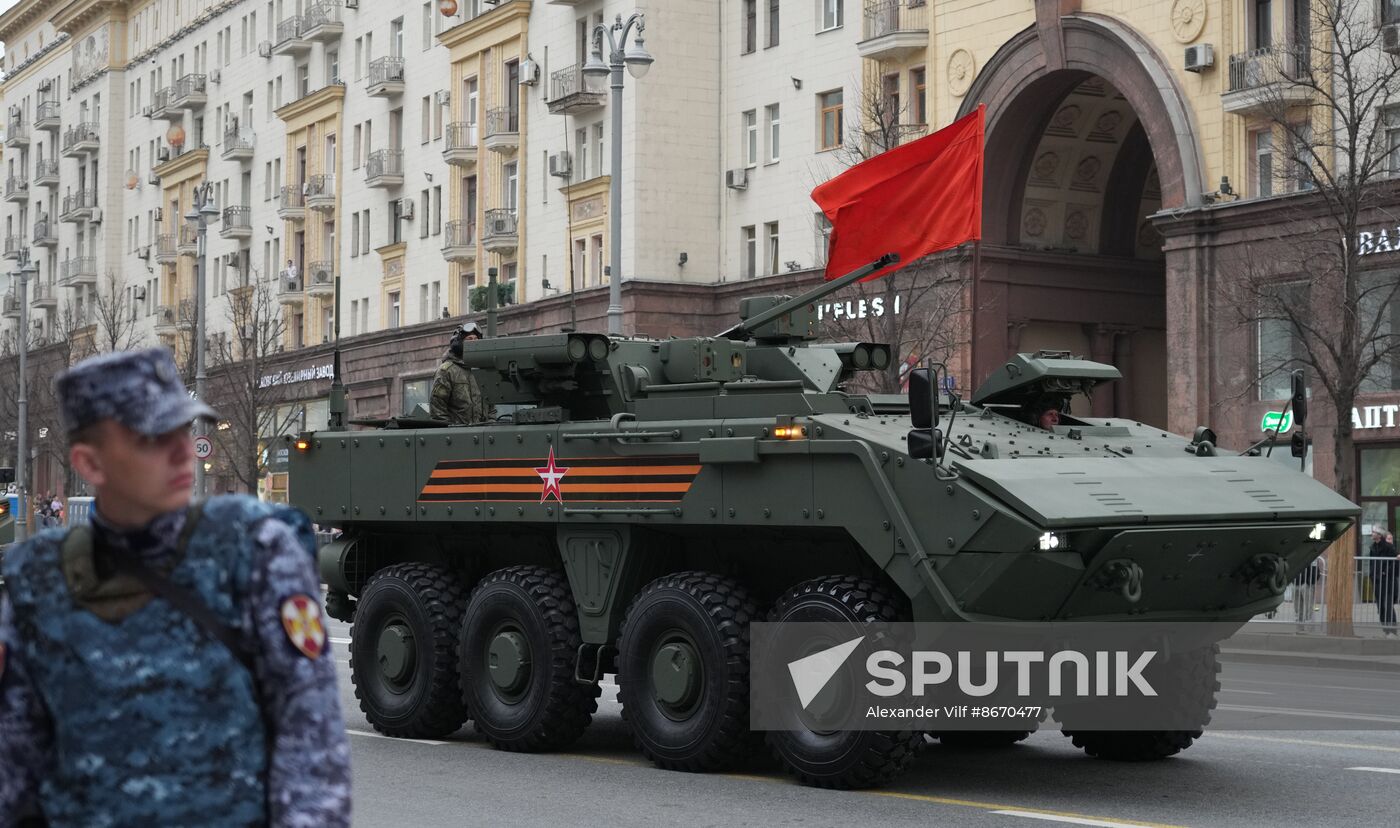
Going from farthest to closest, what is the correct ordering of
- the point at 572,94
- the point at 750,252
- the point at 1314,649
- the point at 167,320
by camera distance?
the point at 167,320
the point at 572,94
the point at 750,252
the point at 1314,649

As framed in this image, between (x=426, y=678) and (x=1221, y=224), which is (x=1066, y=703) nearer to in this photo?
(x=426, y=678)

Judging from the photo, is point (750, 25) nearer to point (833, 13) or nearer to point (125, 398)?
point (833, 13)

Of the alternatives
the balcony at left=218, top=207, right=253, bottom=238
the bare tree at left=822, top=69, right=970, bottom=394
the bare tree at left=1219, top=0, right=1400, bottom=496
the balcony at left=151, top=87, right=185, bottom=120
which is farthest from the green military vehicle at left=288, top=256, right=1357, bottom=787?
the balcony at left=151, top=87, right=185, bottom=120

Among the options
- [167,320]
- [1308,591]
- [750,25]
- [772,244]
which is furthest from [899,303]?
[167,320]

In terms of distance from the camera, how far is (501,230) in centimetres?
5119

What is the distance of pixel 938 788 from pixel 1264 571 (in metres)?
2.05

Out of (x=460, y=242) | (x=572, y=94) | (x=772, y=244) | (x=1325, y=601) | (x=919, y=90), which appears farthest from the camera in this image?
(x=460, y=242)

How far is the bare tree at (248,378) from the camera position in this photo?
5488 cm

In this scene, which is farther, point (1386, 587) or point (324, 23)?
point (324, 23)

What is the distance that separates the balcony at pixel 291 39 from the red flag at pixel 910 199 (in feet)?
164

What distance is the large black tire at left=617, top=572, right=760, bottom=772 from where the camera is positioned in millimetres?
11312

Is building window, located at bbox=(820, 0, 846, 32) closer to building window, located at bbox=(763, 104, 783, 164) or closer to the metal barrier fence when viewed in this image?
building window, located at bbox=(763, 104, 783, 164)

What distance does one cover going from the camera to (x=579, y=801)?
1066cm

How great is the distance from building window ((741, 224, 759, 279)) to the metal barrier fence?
20.5 metres
